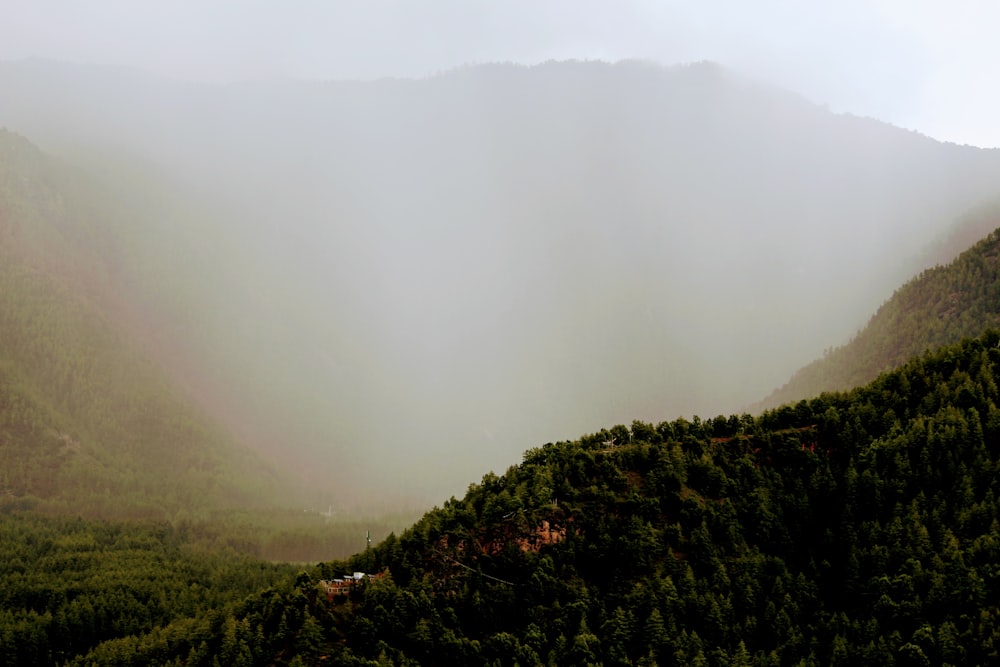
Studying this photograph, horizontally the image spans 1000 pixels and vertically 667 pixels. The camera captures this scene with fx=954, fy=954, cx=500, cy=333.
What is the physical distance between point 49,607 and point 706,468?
10047 cm

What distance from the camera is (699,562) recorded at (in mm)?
81312

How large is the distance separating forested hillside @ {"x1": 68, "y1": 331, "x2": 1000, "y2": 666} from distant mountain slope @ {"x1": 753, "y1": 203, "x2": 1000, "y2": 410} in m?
55.5

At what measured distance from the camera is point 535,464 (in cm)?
9381

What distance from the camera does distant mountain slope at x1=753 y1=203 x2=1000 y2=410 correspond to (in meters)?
148

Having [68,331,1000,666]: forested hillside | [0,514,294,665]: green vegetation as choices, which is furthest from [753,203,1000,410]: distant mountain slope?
[0,514,294,665]: green vegetation

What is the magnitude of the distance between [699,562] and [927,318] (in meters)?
101

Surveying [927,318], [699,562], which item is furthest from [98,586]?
[927,318]

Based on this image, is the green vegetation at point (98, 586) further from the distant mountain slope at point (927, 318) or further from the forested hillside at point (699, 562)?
the distant mountain slope at point (927, 318)

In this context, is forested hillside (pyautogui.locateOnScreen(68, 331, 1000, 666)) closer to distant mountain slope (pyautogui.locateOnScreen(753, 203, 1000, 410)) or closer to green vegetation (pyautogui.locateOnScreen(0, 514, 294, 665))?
green vegetation (pyautogui.locateOnScreen(0, 514, 294, 665))

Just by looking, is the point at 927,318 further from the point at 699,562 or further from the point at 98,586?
the point at 98,586

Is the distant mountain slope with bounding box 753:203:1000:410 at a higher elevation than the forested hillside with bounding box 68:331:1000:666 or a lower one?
higher

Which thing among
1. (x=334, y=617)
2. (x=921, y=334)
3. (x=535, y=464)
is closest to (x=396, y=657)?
(x=334, y=617)

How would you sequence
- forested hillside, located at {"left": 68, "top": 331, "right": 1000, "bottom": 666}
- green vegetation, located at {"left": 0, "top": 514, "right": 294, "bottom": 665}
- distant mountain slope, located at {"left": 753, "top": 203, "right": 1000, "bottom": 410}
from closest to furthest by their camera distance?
forested hillside, located at {"left": 68, "top": 331, "right": 1000, "bottom": 666}, green vegetation, located at {"left": 0, "top": 514, "right": 294, "bottom": 665}, distant mountain slope, located at {"left": 753, "top": 203, "right": 1000, "bottom": 410}

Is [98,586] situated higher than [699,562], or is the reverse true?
[98,586]
